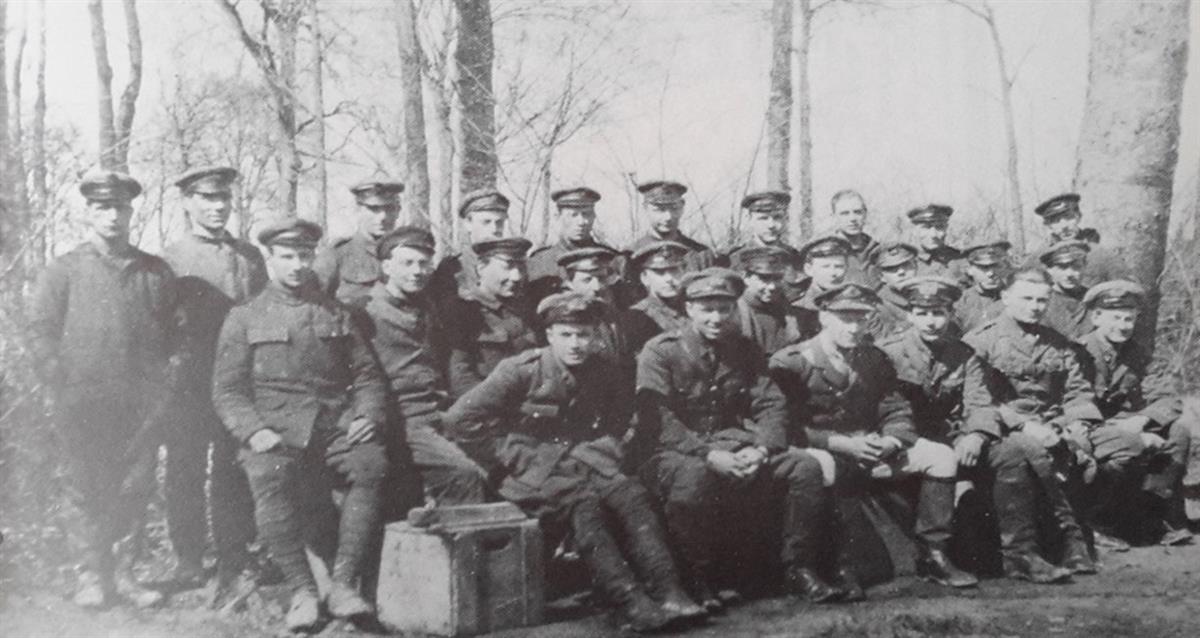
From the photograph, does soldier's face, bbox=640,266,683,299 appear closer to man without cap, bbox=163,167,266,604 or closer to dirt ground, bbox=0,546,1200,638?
dirt ground, bbox=0,546,1200,638

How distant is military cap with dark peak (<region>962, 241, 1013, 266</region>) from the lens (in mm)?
6434

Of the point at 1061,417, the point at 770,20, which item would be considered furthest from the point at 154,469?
the point at 770,20

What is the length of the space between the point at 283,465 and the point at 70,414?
1001mm

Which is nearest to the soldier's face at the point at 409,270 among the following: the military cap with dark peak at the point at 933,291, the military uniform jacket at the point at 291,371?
the military uniform jacket at the point at 291,371

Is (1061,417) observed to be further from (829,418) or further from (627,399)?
(627,399)

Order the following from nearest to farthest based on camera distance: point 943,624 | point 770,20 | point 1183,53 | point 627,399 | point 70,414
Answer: point 943,624, point 70,414, point 627,399, point 1183,53, point 770,20

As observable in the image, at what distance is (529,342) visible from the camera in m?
4.89

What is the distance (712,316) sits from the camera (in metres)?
4.62

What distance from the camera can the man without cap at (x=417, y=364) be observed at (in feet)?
14.0

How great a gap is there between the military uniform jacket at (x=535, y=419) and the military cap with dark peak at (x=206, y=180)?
1.49 meters

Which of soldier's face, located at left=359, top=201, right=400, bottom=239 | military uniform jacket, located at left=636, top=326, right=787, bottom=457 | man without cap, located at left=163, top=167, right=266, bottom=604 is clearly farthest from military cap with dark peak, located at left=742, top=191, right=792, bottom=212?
man without cap, located at left=163, top=167, right=266, bottom=604

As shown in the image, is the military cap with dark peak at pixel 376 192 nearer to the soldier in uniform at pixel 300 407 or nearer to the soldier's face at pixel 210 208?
the soldier's face at pixel 210 208

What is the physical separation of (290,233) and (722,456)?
2047 millimetres

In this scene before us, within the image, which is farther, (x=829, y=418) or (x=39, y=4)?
(x=39, y=4)
